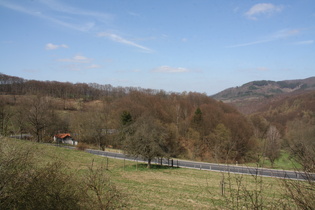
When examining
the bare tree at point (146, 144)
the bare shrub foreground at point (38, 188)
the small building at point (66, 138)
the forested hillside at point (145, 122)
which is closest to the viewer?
the bare shrub foreground at point (38, 188)

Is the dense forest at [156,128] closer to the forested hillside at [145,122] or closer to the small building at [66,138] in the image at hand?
the forested hillside at [145,122]

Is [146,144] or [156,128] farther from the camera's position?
[156,128]

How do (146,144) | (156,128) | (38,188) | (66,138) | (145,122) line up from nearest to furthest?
(38,188)
(146,144)
(156,128)
(145,122)
(66,138)

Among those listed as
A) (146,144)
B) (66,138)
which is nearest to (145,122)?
(146,144)

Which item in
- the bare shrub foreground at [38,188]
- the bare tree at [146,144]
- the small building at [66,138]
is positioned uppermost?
the bare shrub foreground at [38,188]

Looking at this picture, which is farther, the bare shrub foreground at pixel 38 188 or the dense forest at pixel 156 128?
the dense forest at pixel 156 128

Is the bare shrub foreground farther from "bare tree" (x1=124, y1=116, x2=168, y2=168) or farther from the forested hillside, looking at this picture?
the forested hillside

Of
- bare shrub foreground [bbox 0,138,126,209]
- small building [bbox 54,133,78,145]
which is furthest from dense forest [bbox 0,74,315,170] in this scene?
bare shrub foreground [bbox 0,138,126,209]

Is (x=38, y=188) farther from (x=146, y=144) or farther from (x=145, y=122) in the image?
(x=145, y=122)

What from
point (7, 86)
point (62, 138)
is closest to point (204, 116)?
point (62, 138)

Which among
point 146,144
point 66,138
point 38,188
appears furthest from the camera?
point 66,138

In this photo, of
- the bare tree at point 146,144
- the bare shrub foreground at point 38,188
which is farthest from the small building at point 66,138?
the bare shrub foreground at point 38,188

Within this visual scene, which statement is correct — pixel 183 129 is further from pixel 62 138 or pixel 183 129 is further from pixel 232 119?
pixel 62 138

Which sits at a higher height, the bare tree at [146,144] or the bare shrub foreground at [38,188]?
Answer: the bare shrub foreground at [38,188]
